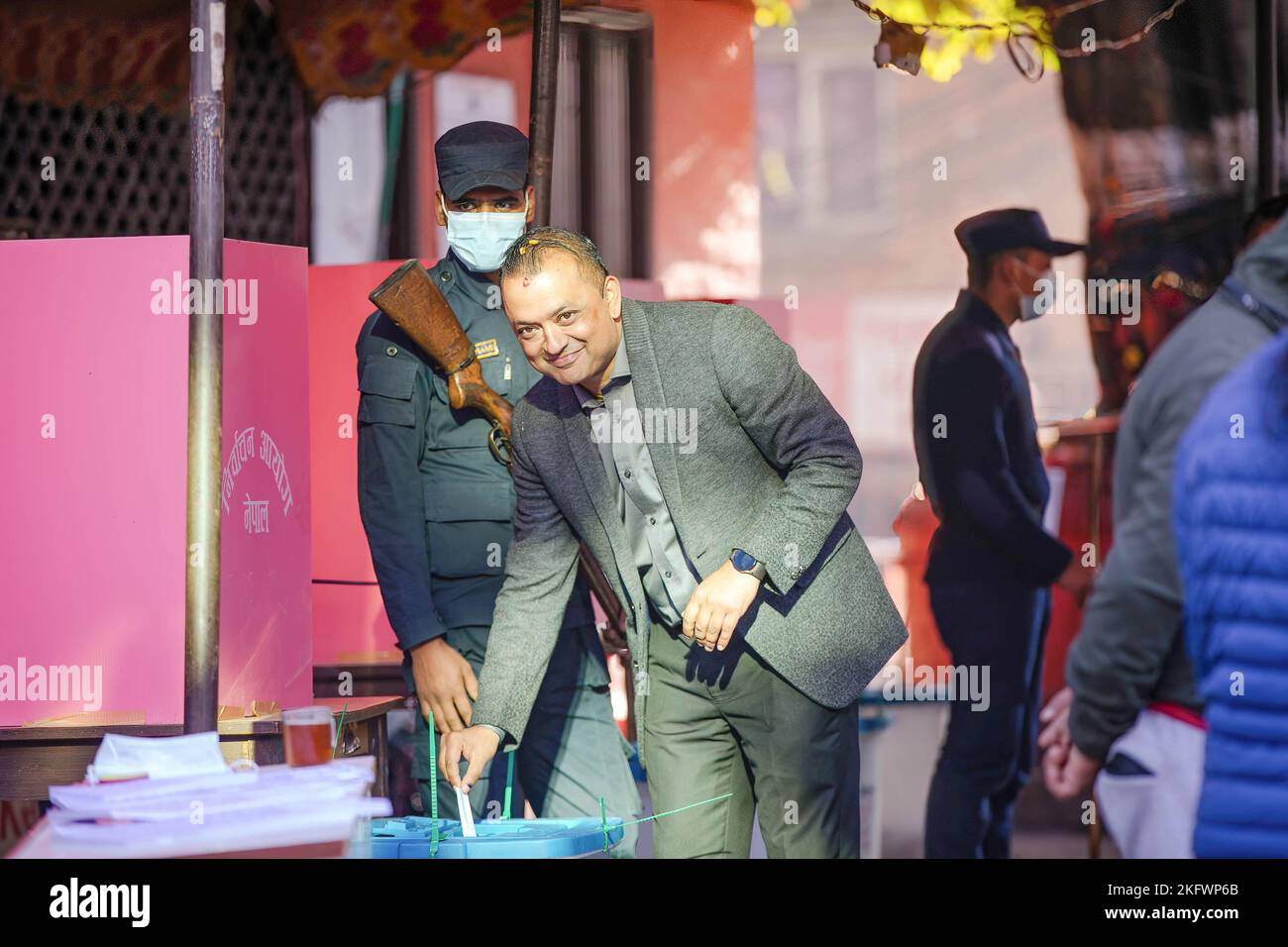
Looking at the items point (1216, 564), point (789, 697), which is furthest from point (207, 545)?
point (1216, 564)

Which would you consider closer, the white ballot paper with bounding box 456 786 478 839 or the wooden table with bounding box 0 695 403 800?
the white ballot paper with bounding box 456 786 478 839

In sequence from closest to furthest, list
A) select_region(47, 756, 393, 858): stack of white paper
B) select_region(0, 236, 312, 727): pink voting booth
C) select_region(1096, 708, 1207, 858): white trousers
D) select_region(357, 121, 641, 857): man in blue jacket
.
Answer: select_region(47, 756, 393, 858): stack of white paper, select_region(1096, 708, 1207, 858): white trousers, select_region(0, 236, 312, 727): pink voting booth, select_region(357, 121, 641, 857): man in blue jacket

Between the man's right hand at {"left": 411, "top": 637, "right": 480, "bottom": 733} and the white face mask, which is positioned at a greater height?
the white face mask

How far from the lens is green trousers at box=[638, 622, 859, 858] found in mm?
3166

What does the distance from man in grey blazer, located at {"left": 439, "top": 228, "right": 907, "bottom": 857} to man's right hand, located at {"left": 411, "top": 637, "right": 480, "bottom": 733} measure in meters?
0.49

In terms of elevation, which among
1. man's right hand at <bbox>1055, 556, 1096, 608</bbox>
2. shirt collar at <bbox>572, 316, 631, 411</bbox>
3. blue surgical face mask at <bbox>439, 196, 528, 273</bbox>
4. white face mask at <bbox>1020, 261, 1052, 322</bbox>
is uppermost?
blue surgical face mask at <bbox>439, 196, 528, 273</bbox>

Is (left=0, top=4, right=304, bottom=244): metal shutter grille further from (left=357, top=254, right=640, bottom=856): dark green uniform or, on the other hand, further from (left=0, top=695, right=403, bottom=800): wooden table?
(left=0, top=695, right=403, bottom=800): wooden table

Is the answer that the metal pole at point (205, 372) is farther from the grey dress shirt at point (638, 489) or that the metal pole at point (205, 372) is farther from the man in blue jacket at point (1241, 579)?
the man in blue jacket at point (1241, 579)

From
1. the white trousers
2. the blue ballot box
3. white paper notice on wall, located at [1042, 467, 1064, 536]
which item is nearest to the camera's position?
the blue ballot box

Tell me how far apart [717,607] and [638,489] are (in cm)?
37

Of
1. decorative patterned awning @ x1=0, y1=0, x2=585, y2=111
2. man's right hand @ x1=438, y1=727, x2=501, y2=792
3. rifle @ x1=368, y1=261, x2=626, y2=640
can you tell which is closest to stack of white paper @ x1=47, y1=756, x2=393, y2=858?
man's right hand @ x1=438, y1=727, x2=501, y2=792

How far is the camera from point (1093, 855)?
12.8ft

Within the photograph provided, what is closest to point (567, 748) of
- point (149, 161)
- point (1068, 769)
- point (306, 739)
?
point (306, 739)
